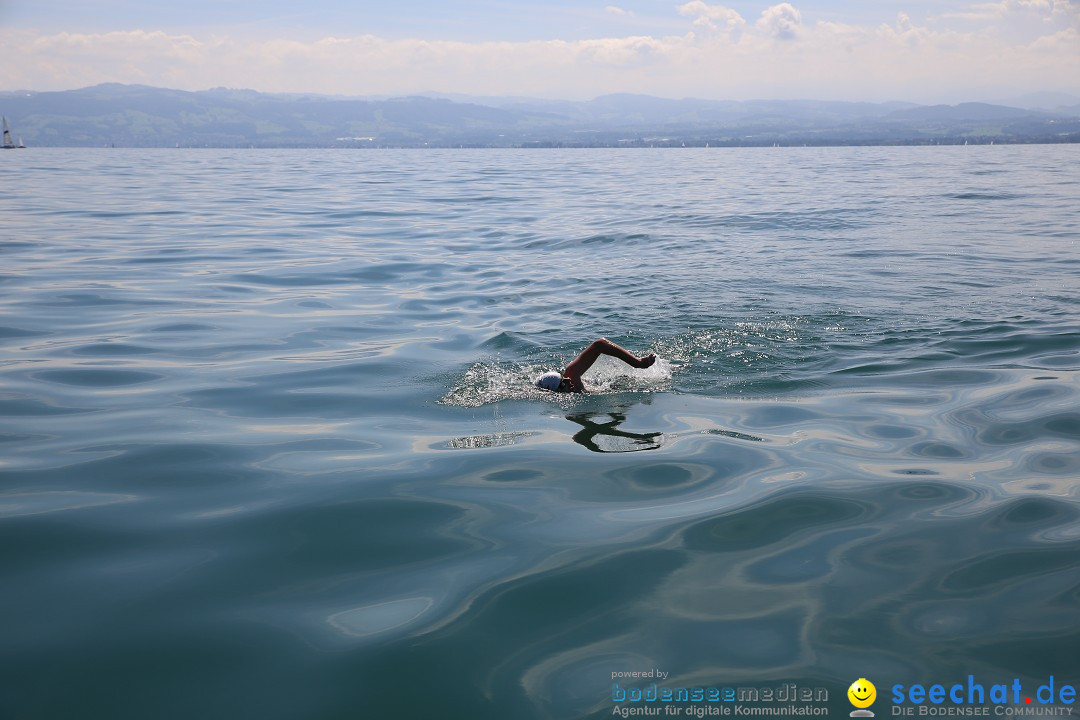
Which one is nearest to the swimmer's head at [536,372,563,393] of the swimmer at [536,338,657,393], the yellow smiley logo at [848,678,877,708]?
the swimmer at [536,338,657,393]

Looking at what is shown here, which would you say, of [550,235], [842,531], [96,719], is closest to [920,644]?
[842,531]

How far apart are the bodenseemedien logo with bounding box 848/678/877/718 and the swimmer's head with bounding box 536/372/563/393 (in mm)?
6248

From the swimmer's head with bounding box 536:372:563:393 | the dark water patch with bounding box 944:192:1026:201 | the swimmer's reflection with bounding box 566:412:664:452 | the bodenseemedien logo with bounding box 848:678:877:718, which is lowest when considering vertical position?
the bodenseemedien logo with bounding box 848:678:877:718

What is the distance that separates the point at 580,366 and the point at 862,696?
20.4ft

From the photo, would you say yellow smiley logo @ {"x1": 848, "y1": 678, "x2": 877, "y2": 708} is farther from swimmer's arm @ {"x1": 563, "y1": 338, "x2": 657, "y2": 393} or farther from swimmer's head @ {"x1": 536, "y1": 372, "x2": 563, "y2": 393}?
swimmer's head @ {"x1": 536, "y1": 372, "x2": 563, "y2": 393}

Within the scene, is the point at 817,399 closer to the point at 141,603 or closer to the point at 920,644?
the point at 920,644

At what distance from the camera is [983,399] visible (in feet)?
32.8

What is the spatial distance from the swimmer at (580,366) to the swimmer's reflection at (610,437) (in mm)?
785

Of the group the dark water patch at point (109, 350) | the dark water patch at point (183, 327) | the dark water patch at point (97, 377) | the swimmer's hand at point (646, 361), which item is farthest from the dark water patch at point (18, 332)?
the swimmer's hand at point (646, 361)

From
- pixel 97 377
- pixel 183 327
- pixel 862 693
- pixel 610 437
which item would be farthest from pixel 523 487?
pixel 183 327

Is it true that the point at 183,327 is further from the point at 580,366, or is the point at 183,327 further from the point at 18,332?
the point at 580,366

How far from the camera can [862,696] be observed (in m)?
4.66

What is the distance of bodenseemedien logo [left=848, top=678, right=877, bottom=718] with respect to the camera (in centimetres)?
454

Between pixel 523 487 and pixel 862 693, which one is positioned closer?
pixel 862 693
